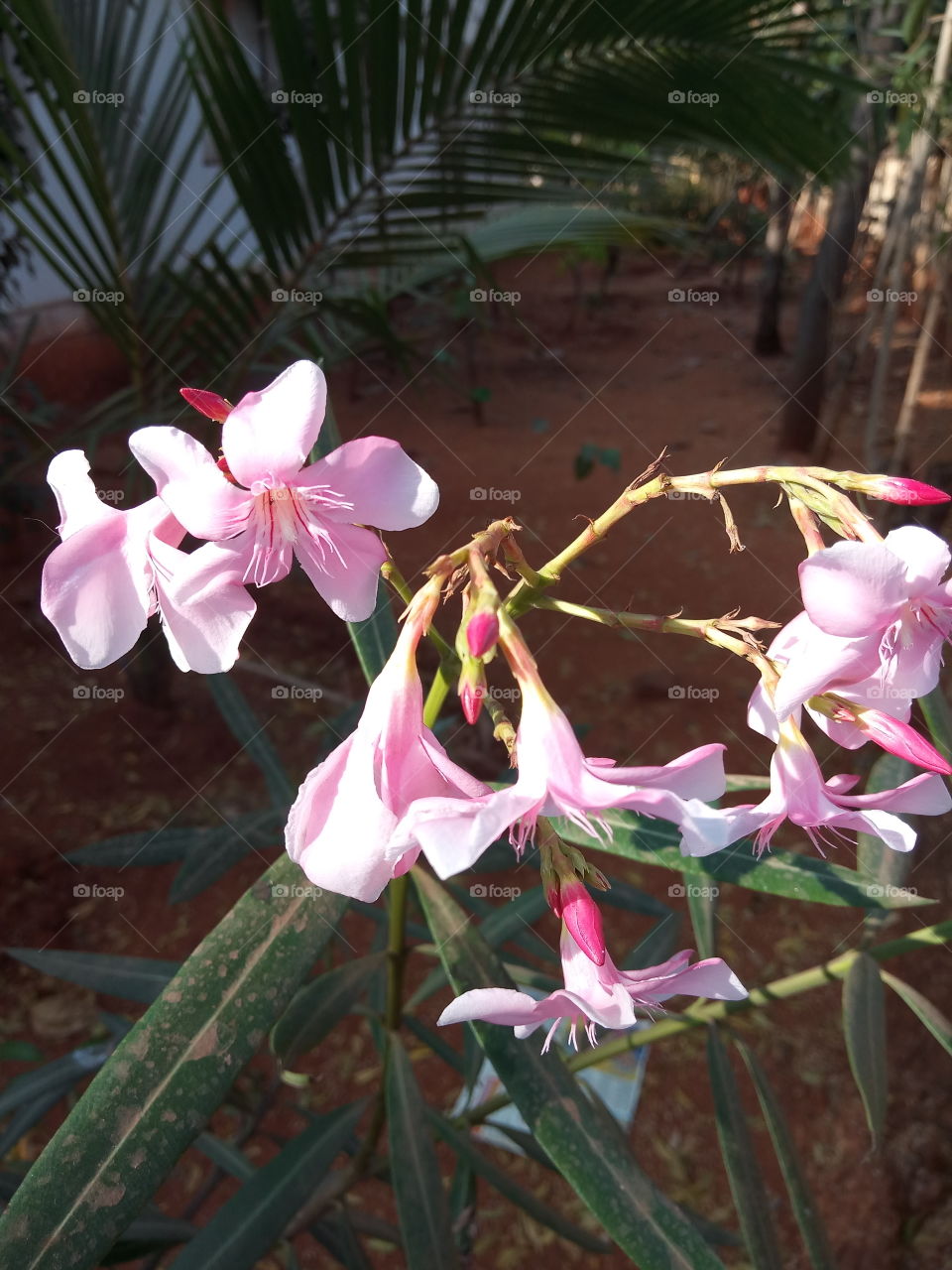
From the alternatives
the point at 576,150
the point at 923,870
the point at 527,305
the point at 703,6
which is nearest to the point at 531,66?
the point at 576,150

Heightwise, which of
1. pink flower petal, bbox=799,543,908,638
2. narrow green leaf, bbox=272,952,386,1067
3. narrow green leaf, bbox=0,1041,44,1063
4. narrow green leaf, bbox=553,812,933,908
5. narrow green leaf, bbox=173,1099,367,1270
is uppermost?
pink flower petal, bbox=799,543,908,638

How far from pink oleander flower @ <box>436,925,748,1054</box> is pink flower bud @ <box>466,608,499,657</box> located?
0.22 meters

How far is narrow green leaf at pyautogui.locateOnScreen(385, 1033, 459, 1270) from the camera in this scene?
107cm

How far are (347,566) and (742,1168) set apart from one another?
1035 millimetres

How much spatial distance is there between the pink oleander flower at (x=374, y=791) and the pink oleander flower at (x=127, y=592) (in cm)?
13

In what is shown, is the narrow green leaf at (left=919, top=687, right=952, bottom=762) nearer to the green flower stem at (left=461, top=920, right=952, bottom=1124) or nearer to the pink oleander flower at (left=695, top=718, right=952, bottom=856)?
the green flower stem at (left=461, top=920, right=952, bottom=1124)

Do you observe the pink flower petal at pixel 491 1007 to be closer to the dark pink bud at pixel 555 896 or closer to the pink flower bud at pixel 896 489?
the dark pink bud at pixel 555 896

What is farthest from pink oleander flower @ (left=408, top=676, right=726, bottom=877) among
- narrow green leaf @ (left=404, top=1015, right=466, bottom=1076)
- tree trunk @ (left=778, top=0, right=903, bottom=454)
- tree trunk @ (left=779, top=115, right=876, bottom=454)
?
tree trunk @ (left=779, top=115, right=876, bottom=454)

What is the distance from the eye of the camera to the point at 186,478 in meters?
0.62

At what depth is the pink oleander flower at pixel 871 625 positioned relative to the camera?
0.55 metres

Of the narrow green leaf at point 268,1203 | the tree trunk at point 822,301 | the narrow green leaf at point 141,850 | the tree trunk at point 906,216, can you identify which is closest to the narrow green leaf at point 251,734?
the narrow green leaf at point 141,850

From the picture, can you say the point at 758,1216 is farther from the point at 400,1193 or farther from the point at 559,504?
the point at 559,504

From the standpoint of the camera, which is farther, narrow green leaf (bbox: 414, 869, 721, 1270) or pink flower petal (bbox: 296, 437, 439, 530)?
narrow green leaf (bbox: 414, 869, 721, 1270)

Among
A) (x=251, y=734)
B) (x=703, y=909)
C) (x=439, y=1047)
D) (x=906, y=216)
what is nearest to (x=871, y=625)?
(x=703, y=909)
